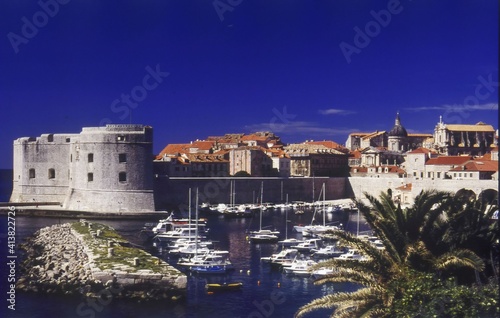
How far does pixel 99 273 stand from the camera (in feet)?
49.9

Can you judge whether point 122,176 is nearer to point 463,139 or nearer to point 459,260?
point 459,260

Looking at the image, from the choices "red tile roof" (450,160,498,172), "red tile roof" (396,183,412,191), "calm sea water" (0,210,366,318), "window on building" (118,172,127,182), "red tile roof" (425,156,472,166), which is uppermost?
"red tile roof" (425,156,472,166)

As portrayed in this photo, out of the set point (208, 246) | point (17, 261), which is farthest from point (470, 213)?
point (208, 246)

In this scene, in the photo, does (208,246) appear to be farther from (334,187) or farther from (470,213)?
(334,187)

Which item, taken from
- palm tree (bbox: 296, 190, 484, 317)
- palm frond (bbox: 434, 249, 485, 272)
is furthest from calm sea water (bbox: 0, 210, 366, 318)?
palm frond (bbox: 434, 249, 485, 272)

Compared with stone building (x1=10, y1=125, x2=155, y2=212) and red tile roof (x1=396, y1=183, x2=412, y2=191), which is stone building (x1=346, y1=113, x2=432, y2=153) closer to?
red tile roof (x1=396, y1=183, x2=412, y2=191)

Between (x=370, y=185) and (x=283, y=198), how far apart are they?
6801 mm

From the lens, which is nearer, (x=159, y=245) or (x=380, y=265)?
(x=380, y=265)

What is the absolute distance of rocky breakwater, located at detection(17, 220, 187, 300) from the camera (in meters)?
14.9

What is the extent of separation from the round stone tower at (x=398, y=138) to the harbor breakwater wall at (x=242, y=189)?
22.5 metres

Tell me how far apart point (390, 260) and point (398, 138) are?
210 ft

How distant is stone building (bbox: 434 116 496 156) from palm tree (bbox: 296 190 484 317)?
56.3 meters

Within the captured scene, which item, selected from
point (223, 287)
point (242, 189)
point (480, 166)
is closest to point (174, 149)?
point (242, 189)

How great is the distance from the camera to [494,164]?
39.5 m
